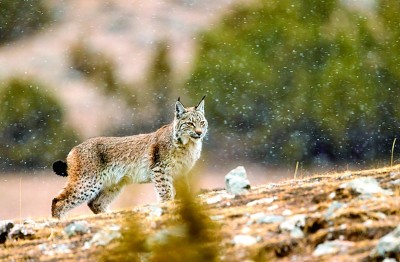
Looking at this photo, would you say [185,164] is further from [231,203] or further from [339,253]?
[339,253]

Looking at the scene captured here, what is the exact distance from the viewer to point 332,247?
727 centimetres

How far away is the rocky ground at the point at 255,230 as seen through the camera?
3.64m

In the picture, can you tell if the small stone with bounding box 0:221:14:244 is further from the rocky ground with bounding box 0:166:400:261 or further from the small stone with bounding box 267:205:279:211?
the small stone with bounding box 267:205:279:211

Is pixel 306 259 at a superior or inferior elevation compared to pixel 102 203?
inferior

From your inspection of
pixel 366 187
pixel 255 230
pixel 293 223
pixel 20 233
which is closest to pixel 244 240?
pixel 255 230

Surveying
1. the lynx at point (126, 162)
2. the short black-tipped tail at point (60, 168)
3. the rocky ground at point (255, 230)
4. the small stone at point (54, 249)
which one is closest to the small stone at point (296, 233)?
the rocky ground at point (255, 230)

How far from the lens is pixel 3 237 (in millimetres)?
10992

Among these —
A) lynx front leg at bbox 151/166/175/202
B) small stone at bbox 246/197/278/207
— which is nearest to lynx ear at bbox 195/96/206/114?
lynx front leg at bbox 151/166/175/202

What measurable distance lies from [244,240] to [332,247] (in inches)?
44.7

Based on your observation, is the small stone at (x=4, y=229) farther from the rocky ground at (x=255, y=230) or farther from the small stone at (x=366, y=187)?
the small stone at (x=366, y=187)

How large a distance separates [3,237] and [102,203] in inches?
201

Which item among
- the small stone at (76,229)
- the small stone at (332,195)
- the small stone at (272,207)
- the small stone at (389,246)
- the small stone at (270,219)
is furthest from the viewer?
the small stone at (76,229)

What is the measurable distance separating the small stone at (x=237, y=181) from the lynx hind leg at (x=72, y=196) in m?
4.69

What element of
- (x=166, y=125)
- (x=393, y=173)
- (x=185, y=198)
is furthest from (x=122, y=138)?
(x=185, y=198)
